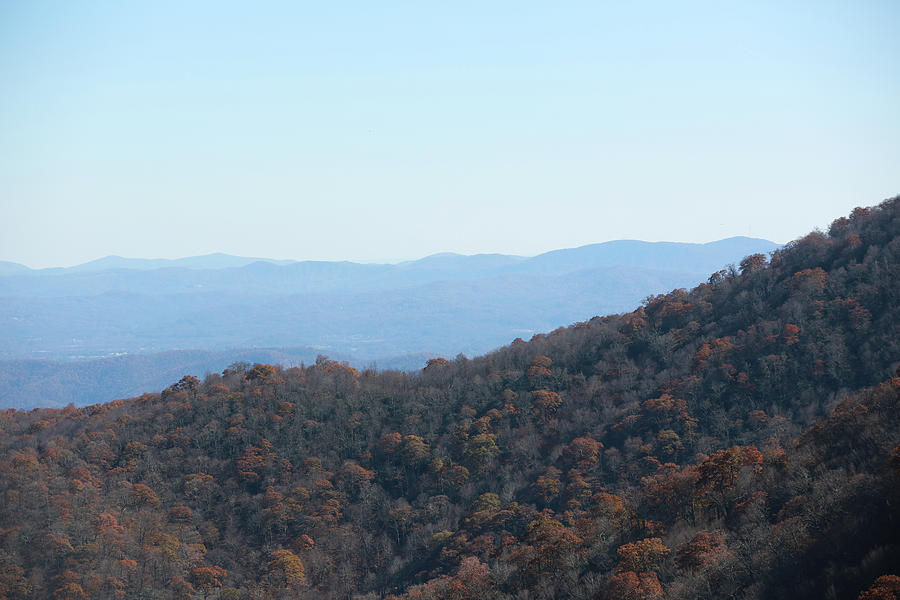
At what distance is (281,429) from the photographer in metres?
60.6

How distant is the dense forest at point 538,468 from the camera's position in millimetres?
29688

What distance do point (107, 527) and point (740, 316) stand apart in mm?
50590

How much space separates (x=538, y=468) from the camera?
172ft

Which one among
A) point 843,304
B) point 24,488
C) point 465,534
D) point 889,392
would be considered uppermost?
Result: point 843,304

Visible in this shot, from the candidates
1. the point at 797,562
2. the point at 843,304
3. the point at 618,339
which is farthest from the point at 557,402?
the point at 797,562

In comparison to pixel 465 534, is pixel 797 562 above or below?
above

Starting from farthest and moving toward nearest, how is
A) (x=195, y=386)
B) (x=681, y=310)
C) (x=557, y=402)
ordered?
(x=195, y=386), (x=681, y=310), (x=557, y=402)

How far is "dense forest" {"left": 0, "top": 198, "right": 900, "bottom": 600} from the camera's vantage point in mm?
29688

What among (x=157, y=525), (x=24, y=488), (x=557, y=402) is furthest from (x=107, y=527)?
(x=557, y=402)

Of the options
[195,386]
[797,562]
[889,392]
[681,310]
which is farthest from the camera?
[195,386]

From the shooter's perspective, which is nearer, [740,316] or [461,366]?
[740,316]

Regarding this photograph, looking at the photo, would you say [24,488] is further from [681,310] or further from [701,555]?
[681,310]

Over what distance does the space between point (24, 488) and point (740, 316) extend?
2234 inches

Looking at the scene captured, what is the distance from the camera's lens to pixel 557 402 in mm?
58812
